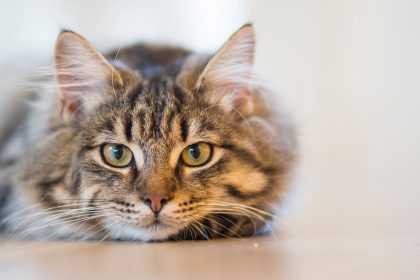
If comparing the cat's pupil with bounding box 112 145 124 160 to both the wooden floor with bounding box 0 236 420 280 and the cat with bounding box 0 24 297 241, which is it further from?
the wooden floor with bounding box 0 236 420 280

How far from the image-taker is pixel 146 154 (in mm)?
1396

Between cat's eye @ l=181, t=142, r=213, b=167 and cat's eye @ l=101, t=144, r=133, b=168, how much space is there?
14 cm

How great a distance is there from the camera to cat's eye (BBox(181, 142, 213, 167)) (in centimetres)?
144

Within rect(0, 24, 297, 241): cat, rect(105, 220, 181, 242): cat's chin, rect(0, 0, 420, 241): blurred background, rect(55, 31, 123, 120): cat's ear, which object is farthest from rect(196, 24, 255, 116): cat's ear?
rect(0, 0, 420, 241): blurred background

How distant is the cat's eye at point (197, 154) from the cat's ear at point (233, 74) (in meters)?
0.14

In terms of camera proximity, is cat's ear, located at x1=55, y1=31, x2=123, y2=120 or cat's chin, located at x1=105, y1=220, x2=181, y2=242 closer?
cat's chin, located at x1=105, y1=220, x2=181, y2=242

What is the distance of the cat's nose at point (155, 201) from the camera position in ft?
4.36

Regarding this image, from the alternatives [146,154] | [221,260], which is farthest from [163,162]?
[221,260]

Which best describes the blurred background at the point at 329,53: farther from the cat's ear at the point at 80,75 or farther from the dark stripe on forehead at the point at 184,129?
the dark stripe on forehead at the point at 184,129

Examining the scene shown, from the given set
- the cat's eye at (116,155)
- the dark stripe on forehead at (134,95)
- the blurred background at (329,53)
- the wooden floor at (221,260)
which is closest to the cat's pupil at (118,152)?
the cat's eye at (116,155)

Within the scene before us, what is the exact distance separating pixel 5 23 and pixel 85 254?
146cm

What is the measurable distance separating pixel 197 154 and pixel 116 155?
0.67ft

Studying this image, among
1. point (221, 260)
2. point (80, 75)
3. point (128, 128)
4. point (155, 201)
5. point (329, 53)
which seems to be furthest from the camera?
point (329, 53)

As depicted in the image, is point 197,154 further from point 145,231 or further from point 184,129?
point 145,231
